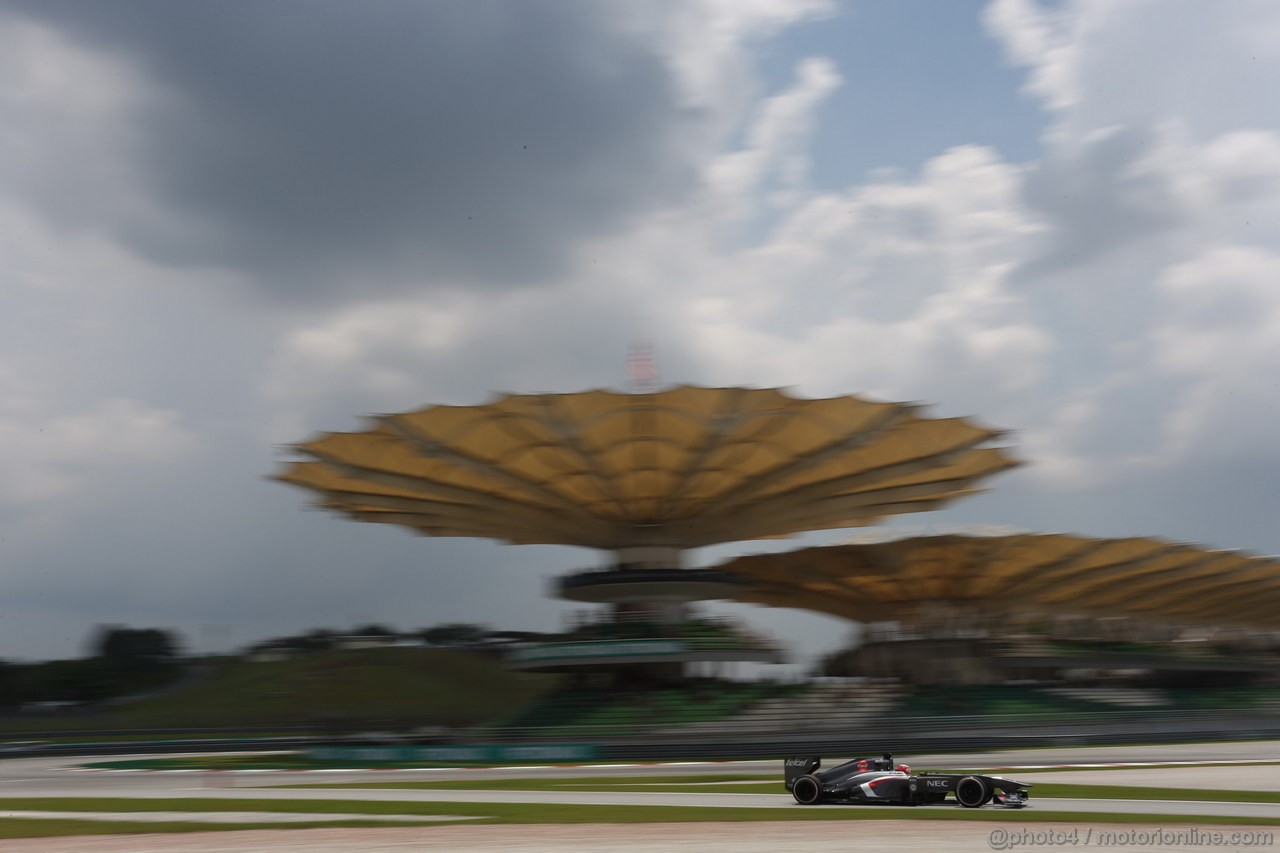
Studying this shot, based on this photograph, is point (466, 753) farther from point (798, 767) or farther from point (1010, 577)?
point (1010, 577)

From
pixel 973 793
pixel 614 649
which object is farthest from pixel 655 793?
pixel 614 649

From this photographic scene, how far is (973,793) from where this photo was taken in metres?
16.8

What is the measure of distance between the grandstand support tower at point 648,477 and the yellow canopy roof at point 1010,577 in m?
5.30

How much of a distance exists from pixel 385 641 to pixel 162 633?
42.1m

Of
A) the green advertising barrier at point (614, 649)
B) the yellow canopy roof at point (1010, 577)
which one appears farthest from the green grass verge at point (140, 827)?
the yellow canopy roof at point (1010, 577)

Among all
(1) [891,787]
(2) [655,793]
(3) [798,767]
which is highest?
(3) [798,767]

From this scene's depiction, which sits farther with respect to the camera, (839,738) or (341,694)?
(341,694)

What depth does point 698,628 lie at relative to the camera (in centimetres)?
4447

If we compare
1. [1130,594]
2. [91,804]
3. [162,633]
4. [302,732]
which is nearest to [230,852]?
[91,804]

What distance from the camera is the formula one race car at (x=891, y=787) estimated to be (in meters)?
16.7

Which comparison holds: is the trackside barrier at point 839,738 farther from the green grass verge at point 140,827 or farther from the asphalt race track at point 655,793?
the green grass verge at point 140,827

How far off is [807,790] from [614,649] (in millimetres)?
24666

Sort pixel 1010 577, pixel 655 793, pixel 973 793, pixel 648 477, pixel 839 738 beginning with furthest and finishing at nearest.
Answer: pixel 1010 577 → pixel 648 477 → pixel 839 738 → pixel 655 793 → pixel 973 793

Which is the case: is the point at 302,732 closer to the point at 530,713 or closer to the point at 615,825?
the point at 530,713
